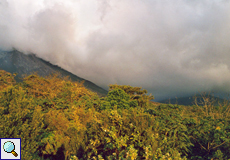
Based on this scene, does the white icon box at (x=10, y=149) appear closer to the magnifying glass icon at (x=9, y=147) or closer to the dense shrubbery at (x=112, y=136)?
the magnifying glass icon at (x=9, y=147)

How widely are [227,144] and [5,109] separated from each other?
263 inches

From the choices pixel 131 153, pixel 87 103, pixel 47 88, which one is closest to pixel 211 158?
pixel 131 153

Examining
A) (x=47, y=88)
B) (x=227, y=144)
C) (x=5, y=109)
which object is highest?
(x=47, y=88)

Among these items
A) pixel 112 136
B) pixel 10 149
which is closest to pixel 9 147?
pixel 10 149

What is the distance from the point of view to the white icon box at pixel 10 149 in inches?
160

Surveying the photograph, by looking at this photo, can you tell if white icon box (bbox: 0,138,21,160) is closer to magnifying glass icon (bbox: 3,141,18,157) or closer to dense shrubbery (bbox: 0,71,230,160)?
magnifying glass icon (bbox: 3,141,18,157)

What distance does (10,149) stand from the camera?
4.18m

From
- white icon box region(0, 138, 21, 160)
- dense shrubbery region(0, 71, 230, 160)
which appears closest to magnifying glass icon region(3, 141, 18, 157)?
white icon box region(0, 138, 21, 160)

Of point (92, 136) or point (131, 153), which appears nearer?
point (131, 153)

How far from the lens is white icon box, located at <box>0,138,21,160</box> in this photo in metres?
4.06

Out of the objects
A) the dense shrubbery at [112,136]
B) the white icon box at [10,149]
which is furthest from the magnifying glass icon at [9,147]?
the dense shrubbery at [112,136]

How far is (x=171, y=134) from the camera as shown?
17.5 feet

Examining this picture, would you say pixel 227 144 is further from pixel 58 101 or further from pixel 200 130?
pixel 58 101

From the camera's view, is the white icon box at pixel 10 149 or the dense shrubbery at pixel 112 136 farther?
the dense shrubbery at pixel 112 136
